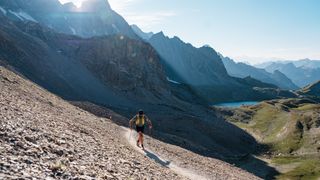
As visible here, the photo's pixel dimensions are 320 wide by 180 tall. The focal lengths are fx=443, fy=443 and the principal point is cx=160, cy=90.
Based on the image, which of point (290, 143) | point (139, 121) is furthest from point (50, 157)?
point (290, 143)

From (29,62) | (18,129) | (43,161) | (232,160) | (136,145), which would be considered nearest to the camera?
(43,161)

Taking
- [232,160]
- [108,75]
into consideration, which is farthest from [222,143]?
[108,75]

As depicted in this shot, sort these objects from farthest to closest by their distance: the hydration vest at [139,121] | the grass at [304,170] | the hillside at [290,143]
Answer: the hillside at [290,143] < the grass at [304,170] < the hydration vest at [139,121]

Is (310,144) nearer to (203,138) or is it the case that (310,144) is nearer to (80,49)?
(203,138)

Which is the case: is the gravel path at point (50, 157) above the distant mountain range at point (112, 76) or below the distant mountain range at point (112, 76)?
below

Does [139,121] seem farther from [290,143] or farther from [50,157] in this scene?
[290,143]

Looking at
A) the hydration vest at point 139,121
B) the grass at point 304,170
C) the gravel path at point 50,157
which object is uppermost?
the hydration vest at point 139,121

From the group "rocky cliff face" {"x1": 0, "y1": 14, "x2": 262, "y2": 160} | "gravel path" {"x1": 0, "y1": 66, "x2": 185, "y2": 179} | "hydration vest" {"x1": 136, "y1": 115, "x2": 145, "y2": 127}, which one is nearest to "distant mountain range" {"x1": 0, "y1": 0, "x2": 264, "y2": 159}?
"rocky cliff face" {"x1": 0, "y1": 14, "x2": 262, "y2": 160}

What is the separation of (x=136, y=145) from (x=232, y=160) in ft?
208

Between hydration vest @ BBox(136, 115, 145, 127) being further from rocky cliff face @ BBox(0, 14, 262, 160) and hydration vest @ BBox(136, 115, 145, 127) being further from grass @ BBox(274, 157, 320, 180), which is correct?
grass @ BBox(274, 157, 320, 180)

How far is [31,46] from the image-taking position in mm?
129750

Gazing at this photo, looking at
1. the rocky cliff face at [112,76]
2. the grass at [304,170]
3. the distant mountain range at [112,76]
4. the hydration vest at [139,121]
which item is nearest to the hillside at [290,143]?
the grass at [304,170]

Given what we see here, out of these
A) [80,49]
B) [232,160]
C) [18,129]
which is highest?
[80,49]

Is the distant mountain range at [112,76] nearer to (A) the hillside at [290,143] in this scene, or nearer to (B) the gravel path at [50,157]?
(A) the hillside at [290,143]
